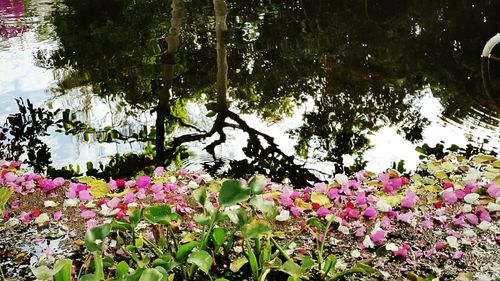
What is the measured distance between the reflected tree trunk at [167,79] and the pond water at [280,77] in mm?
40

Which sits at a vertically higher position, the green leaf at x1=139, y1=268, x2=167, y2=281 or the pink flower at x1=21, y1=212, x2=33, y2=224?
the green leaf at x1=139, y1=268, x2=167, y2=281

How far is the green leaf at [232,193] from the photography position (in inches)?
74.5

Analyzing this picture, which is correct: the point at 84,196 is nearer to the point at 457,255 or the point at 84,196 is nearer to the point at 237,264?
the point at 237,264

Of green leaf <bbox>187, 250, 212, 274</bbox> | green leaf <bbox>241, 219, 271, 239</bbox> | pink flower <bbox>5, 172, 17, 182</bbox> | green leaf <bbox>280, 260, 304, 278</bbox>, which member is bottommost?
green leaf <bbox>280, 260, 304, 278</bbox>

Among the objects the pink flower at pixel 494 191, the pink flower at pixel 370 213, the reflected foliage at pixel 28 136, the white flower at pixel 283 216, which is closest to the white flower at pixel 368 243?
the pink flower at pixel 370 213

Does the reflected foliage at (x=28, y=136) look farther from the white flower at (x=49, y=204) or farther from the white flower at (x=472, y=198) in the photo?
the white flower at (x=472, y=198)

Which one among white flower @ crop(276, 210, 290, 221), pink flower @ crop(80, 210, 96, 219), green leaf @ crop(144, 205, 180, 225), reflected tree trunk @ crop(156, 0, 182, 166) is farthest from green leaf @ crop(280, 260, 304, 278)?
reflected tree trunk @ crop(156, 0, 182, 166)

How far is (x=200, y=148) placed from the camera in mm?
3602

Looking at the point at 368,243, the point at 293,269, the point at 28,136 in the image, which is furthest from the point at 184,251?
the point at 28,136

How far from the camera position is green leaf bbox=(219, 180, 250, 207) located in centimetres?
189

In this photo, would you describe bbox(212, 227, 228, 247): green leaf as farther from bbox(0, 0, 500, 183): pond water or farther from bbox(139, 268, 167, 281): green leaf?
bbox(0, 0, 500, 183): pond water

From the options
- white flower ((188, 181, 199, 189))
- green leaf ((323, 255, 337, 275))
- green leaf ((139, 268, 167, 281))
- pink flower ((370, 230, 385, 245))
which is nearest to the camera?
green leaf ((139, 268, 167, 281))

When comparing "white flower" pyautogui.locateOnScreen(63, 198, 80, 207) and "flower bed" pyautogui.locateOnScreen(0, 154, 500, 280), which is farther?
"white flower" pyautogui.locateOnScreen(63, 198, 80, 207)

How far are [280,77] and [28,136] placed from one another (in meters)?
1.88
